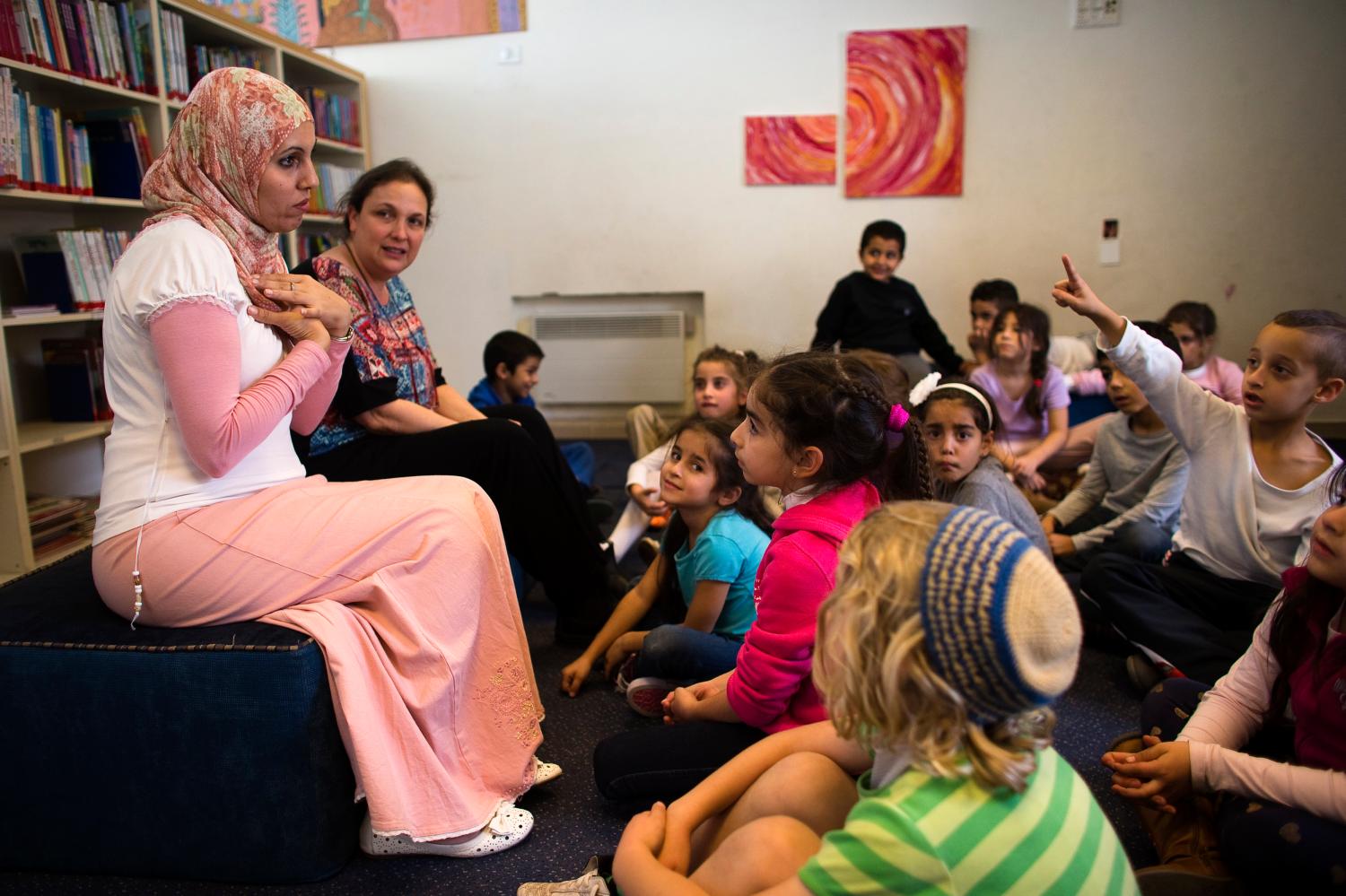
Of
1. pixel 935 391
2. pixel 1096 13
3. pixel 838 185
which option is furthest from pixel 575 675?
pixel 1096 13

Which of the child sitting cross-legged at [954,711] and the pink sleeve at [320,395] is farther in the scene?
the pink sleeve at [320,395]

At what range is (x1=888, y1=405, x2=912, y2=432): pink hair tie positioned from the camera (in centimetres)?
142

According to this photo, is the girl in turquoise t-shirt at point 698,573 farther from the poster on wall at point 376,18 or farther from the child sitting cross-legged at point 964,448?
the poster on wall at point 376,18

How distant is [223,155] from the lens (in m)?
1.50

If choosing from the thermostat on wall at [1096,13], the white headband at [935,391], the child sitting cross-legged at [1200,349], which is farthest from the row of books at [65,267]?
the thermostat on wall at [1096,13]

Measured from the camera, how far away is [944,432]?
2.16m

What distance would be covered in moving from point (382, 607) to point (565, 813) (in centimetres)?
48

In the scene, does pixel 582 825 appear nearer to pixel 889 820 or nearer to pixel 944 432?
pixel 889 820

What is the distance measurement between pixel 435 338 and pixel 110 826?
3.77 m

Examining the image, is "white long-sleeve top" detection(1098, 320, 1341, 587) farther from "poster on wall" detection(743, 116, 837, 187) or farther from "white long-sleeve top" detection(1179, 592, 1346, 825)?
"poster on wall" detection(743, 116, 837, 187)

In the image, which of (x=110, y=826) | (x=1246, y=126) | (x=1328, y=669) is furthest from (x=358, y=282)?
(x=1246, y=126)

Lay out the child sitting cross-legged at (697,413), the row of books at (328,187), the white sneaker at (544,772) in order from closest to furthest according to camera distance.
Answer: the white sneaker at (544,772) < the child sitting cross-legged at (697,413) < the row of books at (328,187)

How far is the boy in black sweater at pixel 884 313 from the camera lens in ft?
13.3

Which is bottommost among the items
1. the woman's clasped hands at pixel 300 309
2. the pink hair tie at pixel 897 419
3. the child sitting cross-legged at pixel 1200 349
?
the child sitting cross-legged at pixel 1200 349
